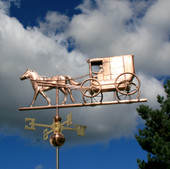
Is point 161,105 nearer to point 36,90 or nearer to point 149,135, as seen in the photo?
point 149,135

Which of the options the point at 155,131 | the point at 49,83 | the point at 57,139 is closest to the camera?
the point at 57,139

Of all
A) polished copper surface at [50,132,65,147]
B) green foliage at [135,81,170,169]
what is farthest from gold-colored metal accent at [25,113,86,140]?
green foliage at [135,81,170,169]

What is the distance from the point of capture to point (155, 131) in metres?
13.7

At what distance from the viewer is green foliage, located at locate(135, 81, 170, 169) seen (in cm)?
1266

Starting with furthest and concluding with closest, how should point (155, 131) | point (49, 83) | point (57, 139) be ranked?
point (155, 131) → point (49, 83) → point (57, 139)

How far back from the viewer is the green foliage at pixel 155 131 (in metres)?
12.7

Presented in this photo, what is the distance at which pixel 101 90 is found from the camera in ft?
23.3

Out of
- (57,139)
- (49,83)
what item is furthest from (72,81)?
(57,139)

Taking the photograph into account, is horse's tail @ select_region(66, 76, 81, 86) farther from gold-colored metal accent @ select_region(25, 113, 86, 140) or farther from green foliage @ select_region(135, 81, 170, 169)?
green foliage @ select_region(135, 81, 170, 169)

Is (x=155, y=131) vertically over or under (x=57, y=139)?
over

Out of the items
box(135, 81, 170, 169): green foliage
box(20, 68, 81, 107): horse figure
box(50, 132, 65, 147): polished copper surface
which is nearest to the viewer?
box(50, 132, 65, 147): polished copper surface

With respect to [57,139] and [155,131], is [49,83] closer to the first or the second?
[57,139]

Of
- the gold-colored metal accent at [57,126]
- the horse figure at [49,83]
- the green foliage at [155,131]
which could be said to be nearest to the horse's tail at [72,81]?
the horse figure at [49,83]

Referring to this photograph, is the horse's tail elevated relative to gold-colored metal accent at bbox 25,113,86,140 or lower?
elevated
